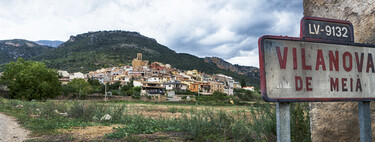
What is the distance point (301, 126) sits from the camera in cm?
364

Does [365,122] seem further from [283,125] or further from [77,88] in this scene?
[77,88]

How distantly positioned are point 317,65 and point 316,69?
0.10ft

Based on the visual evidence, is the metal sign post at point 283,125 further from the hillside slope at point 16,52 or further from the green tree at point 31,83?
the hillside slope at point 16,52

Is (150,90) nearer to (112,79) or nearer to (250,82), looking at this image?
(112,79)

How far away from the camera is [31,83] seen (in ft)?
92.3

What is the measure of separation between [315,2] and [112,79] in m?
76.0

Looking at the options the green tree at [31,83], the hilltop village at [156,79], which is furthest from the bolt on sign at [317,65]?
the hilltop village at [156,79]

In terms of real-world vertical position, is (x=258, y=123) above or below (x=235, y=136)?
above

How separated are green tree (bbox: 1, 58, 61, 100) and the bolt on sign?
31.2 meters

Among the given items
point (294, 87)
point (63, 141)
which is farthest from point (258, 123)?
point (63, 141)

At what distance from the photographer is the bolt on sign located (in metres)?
1.60

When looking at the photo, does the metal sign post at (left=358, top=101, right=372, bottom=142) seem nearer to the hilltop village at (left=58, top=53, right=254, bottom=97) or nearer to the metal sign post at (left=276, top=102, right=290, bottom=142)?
the metal sign post at (left=276, top=102, right=290, bottom=142)

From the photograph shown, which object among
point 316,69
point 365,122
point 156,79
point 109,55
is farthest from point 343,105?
point 109,55

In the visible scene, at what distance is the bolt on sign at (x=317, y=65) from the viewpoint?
1600 millimetres
